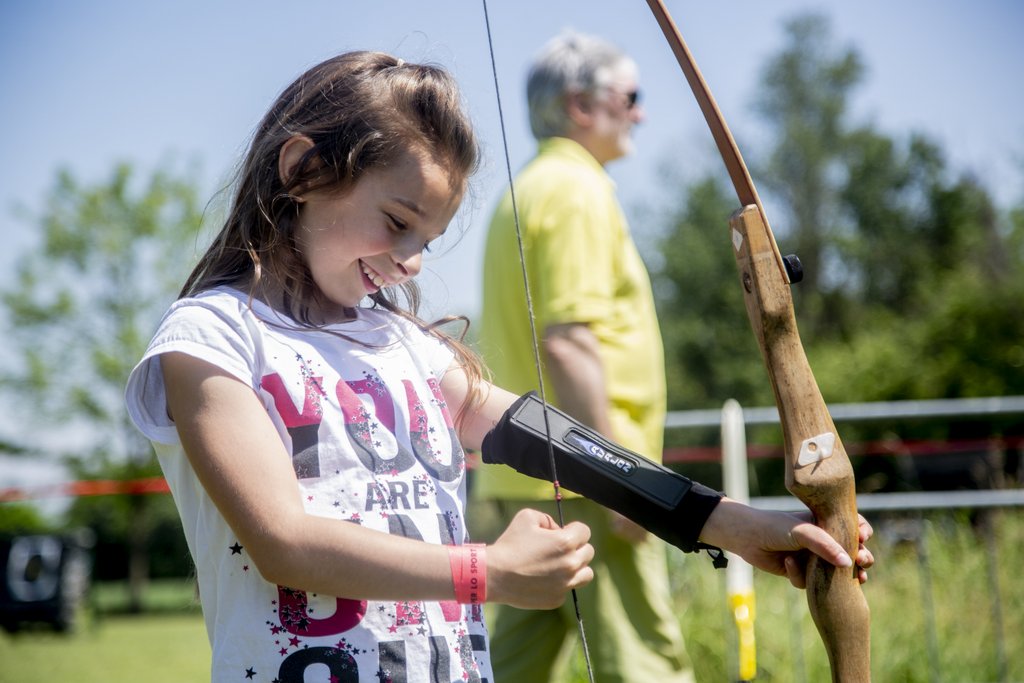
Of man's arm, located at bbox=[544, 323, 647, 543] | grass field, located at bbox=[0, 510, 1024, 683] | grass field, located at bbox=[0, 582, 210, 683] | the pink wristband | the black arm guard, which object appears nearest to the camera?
the pink wristband

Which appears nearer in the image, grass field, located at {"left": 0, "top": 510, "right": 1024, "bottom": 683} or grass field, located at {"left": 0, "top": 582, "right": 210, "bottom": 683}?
grass field, located at {"left": 0, "top": 510, "right": 1024, "bottom": 683}

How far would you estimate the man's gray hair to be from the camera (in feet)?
8.99

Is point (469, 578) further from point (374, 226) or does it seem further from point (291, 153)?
point (291, 153)

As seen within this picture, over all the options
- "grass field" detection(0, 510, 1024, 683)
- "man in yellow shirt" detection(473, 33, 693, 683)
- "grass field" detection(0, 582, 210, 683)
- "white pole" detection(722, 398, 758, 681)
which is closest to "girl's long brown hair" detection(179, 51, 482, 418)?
"man in yellow shirt" detection(473, 33, 693, 683)

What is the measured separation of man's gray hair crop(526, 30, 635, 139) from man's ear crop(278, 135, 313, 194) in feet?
4.83

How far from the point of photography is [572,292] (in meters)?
2.45

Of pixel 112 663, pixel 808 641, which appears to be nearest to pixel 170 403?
pixel 808 641

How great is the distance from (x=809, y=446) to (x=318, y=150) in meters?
0.78

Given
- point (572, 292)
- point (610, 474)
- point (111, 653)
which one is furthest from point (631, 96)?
point (111, 653)

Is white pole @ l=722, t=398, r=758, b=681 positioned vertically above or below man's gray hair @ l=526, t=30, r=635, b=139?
below

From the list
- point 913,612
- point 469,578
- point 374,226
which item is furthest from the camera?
point 913,612

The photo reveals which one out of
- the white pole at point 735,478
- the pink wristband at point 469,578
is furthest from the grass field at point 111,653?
the pink wristband at point 469,578

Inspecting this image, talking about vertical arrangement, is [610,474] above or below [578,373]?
below

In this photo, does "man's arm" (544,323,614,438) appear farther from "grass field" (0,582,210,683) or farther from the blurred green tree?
the blurred green tree
